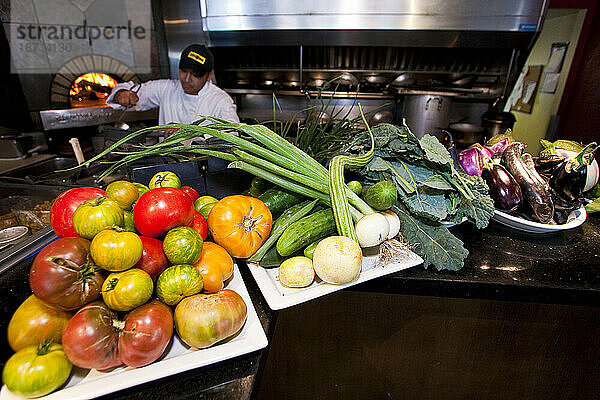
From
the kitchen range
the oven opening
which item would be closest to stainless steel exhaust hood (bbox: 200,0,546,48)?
the oven opening

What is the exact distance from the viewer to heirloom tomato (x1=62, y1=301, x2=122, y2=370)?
51 cm

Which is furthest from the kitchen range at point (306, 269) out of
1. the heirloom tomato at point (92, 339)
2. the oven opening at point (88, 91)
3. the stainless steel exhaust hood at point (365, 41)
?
the stainless steel exhaust hood at point (365, 41)

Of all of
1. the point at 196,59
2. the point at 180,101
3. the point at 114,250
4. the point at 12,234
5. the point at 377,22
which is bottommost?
the point at 12,234

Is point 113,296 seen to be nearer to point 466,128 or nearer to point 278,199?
point 278,199

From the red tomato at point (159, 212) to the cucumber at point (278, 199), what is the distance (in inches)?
12.5

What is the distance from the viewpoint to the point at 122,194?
75 centimetres

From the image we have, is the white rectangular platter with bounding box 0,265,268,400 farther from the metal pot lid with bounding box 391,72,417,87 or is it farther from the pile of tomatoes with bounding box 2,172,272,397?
the metal pot lid with bounding box 391,72,417,87

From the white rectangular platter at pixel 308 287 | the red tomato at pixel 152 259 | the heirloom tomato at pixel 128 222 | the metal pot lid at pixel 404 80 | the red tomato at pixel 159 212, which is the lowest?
the white rectangular platter at pixel 308 287

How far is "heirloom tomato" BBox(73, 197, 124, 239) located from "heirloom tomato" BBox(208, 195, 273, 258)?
0.23 meters

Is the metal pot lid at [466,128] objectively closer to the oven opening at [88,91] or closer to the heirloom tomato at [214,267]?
the heirloom tomato at [214,267]

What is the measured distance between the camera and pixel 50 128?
2.86 meters

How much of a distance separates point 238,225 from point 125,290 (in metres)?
0.30

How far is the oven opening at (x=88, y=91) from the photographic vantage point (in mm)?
3174

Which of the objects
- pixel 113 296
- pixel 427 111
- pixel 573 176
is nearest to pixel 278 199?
pixel 113 296
